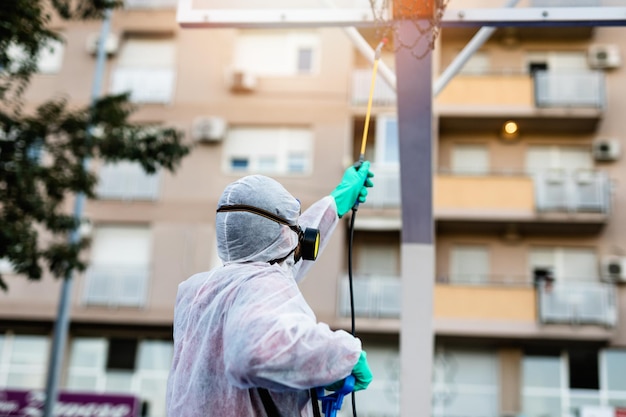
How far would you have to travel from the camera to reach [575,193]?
17.2 meters

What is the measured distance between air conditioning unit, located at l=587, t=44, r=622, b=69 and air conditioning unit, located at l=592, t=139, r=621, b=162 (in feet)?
6.18

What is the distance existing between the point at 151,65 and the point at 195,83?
4.65ft

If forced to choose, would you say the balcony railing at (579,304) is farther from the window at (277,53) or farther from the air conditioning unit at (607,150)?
the window at (277,53)

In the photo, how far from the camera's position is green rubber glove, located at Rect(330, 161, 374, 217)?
3.22 metres

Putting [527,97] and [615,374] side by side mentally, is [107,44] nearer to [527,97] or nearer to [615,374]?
[527,97]

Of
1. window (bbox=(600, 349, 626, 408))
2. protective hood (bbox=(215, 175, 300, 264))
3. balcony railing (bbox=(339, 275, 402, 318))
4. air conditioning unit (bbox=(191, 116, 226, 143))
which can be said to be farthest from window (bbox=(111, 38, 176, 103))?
protective hood (bbox=(215, 175, 300, 264))

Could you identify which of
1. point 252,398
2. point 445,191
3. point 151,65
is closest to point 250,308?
point 252,398

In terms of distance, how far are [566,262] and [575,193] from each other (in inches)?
66.8

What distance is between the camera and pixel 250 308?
75.5 inches

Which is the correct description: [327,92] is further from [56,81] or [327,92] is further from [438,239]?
[56,81]

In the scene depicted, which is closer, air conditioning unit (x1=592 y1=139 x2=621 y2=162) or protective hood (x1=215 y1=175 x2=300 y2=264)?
protective hood (x1=215 y1=175 x2=300 y2=264)

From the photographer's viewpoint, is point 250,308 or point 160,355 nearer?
point 250,308

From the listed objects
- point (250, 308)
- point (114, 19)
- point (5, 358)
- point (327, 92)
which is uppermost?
point (114, 19)

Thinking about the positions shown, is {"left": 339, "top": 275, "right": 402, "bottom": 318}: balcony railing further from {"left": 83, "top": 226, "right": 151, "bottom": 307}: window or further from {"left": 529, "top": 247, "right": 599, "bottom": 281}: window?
{"left": 83, "top": 226, "right": 151, "bottom": 307}: window
